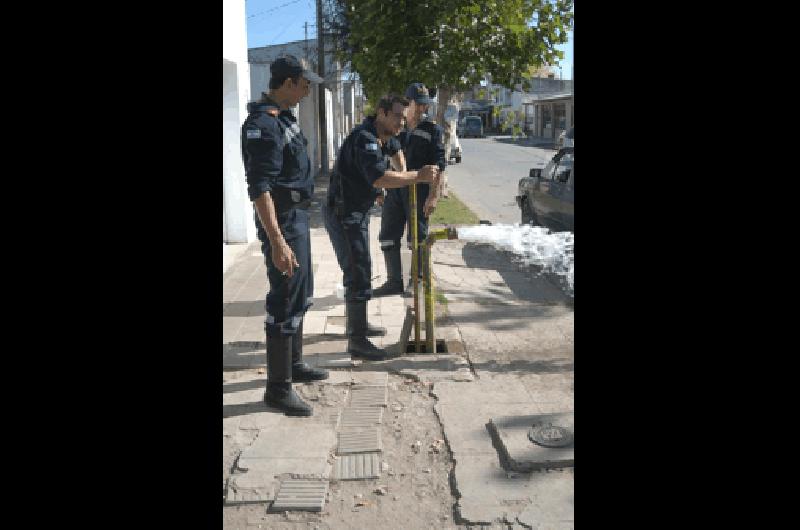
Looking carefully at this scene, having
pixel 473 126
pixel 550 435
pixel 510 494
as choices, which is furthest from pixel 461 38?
pixel 473 126

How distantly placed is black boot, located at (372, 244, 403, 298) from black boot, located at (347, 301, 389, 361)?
6.58 feet

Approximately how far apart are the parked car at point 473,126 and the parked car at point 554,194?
40.4 m

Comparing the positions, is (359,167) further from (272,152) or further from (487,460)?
(487,460)

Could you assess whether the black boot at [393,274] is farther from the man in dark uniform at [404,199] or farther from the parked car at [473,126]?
the parked car at [473,126]

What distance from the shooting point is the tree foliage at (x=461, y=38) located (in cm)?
1023

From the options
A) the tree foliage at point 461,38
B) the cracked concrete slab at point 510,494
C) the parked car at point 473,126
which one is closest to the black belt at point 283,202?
the cracked concrete slab at point 510,494

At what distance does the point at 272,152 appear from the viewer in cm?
381

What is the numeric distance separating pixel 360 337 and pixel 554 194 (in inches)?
206
